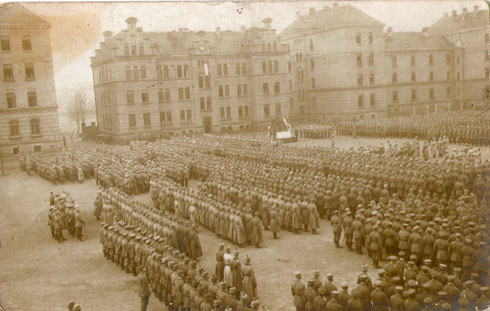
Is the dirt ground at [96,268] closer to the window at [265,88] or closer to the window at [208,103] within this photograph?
the window at [208,103]

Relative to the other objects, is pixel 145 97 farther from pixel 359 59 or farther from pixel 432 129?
pixel 432 129

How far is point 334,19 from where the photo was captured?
54.6 metres

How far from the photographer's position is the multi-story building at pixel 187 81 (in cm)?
4881

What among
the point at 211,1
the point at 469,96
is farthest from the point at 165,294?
the point at 469,96

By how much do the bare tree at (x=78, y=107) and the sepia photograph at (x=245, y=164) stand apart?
20625 mm

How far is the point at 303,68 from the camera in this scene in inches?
2454

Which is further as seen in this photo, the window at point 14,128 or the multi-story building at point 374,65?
the multi-story building at point 374,65

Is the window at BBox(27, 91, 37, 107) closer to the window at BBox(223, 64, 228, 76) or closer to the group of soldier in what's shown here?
the window at BBox(223, 64, 228, 76)

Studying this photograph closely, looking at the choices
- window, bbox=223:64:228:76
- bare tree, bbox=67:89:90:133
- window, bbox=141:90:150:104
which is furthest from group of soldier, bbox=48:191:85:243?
bare tree, bbox=67:89:90:133

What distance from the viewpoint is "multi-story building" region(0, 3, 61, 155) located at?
37.1 meters

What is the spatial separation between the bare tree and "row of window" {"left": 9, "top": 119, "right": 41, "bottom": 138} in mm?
35157

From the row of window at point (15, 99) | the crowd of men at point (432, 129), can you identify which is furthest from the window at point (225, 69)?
the row of window at point (15, 99)

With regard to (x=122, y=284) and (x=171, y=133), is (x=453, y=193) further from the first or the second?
(x=171, y=133)

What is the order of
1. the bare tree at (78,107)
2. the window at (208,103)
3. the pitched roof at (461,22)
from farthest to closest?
the bare tree at (78,107)
the window at (208,103)
the pitched roof at (461,22)
